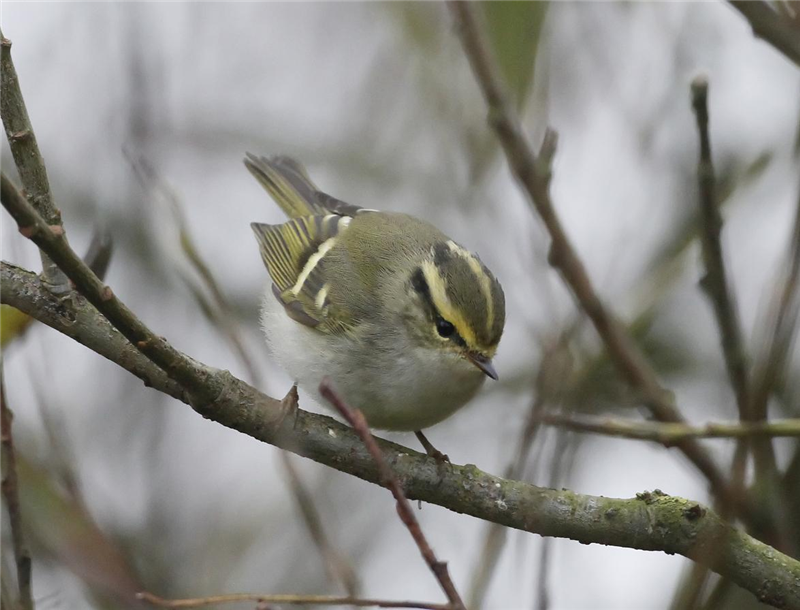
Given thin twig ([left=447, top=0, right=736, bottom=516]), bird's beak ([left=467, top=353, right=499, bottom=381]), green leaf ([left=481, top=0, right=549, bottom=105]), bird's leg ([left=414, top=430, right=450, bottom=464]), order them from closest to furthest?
1. thin twig ([left=447, top=0, right=736, bottom=516])
2. bird's leg ([left=414, top=430, right=450, bottom=464])
3. bird's beak ([left=467, top=353, right=499, bottom=381])
4. green leaf ([left=481, top=0, right=549, bottom=105])

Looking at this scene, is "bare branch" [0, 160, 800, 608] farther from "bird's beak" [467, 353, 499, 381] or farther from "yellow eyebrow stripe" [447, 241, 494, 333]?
"yellow eyebrow stripe" [447, 241, 494, 333]

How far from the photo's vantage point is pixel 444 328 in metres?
3.56

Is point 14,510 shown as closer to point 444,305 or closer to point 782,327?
point 444,305

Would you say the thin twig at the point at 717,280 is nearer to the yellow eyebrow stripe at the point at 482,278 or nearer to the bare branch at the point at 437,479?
the bare branch at the point at 437,479

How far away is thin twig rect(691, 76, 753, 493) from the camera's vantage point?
241 centimetres

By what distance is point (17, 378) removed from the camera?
5.40 meters

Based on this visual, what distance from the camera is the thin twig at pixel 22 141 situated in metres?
2.17

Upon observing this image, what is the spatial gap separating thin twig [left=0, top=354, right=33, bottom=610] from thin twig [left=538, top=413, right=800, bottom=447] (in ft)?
4.32

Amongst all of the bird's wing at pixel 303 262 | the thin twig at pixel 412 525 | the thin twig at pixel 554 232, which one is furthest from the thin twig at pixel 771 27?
the bird's wing at pixel 303 262

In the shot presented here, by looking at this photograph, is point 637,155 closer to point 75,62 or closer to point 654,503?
point 654,503

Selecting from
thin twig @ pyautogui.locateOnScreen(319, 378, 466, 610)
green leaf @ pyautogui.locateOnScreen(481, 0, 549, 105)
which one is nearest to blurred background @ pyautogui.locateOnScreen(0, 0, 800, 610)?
green leaf @ pyautogui.locateOnScreen(481, 0, 549, 105)

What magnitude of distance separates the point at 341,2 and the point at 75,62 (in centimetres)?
212

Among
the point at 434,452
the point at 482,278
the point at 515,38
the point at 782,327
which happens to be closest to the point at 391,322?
the point at 482,278

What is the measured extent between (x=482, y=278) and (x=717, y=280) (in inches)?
48.1
